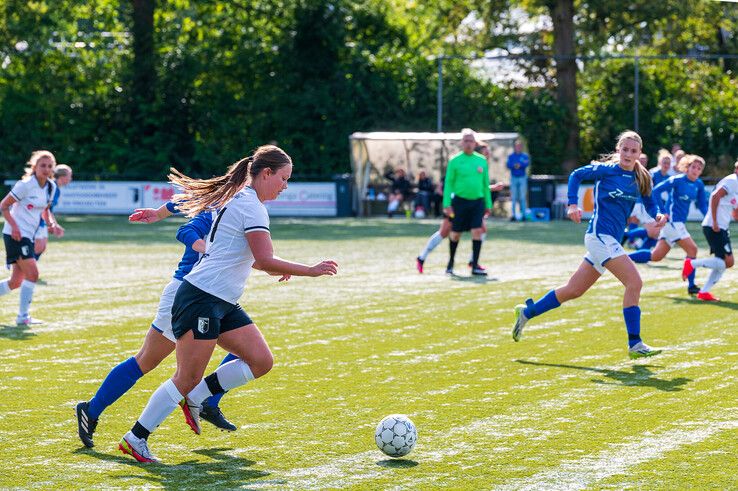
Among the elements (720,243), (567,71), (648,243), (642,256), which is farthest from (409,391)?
(567,71)

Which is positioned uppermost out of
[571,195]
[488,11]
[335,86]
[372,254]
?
[488,11]

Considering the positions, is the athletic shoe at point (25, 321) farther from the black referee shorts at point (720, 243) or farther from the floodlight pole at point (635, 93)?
the floodlight pole at point (635, 93)

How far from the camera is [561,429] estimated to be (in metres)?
7.26

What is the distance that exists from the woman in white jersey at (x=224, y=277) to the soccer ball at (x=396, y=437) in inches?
30.8

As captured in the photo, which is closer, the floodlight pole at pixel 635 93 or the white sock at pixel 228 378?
the white sock at pixel 228 378

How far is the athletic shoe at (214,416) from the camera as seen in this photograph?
23.5ft

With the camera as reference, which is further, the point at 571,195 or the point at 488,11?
the point at 488,11

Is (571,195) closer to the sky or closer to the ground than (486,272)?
closer to the sky

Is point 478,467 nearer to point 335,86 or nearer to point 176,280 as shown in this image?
point 176,280

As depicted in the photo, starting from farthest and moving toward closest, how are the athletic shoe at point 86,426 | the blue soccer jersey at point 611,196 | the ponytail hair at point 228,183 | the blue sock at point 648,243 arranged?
the blue sock at point 648,243 < the blue soccer jersey at point 611,196 < the athletic shoe at point 86,426 < the ponytail hair at point 228,183

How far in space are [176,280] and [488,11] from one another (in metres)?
34.5

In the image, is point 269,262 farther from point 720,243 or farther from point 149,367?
point 720,243

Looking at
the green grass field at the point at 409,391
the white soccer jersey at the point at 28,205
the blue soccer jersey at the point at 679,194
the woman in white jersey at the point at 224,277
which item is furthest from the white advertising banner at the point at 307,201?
the woman in white jersey at the point at 224,277

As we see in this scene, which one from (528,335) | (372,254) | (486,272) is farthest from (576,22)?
(528,335)
